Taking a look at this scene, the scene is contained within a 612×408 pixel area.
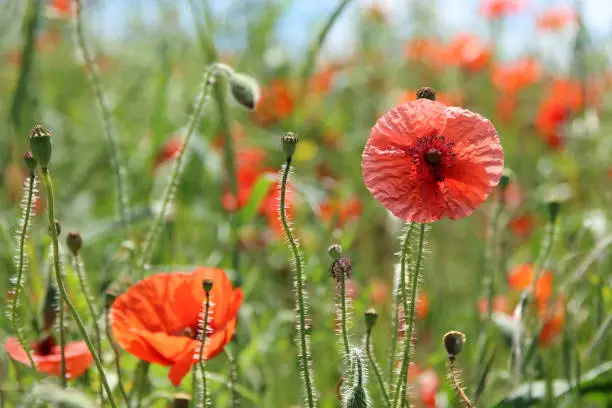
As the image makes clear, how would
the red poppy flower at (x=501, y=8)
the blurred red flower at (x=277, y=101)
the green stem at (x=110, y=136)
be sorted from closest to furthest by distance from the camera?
the green stem at (x=110, y=136) → the blurred red flower at (x=277, y=101) → the red poppy flower at (x=501, y=8)

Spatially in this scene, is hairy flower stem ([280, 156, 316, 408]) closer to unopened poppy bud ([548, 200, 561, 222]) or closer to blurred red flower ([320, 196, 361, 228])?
unopened poppy bud ([548, 200, 561, 222])

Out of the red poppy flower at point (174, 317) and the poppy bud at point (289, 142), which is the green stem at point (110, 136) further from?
the poppy bud at point (289, 142)

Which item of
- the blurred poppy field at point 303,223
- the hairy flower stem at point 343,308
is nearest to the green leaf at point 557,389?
the blurred poppy field at point 303,223

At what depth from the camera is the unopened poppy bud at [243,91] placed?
4.91 ft

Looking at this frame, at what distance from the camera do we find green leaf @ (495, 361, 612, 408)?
1.48m

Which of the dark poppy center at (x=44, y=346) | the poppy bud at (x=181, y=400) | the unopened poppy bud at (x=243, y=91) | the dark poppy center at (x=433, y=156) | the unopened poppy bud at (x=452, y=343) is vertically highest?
the unopened poppy bud at (x=243, y=91)

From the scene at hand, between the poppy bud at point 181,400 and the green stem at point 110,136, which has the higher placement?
the green stem at point 110,136

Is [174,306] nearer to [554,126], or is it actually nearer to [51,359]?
[51,359]

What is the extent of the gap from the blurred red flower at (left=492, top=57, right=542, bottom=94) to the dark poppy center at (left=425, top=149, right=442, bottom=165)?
3.84 metres

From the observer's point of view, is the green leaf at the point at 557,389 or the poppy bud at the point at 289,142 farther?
the green leaf at the point at 557,389

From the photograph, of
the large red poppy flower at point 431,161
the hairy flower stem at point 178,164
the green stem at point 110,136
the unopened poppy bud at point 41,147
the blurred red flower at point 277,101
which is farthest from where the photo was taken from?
the blurred red flower at point 277,101

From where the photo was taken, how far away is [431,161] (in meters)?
1.16

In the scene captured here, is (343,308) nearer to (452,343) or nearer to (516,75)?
(452,343)

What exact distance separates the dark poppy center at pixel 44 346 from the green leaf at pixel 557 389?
2.63ft
